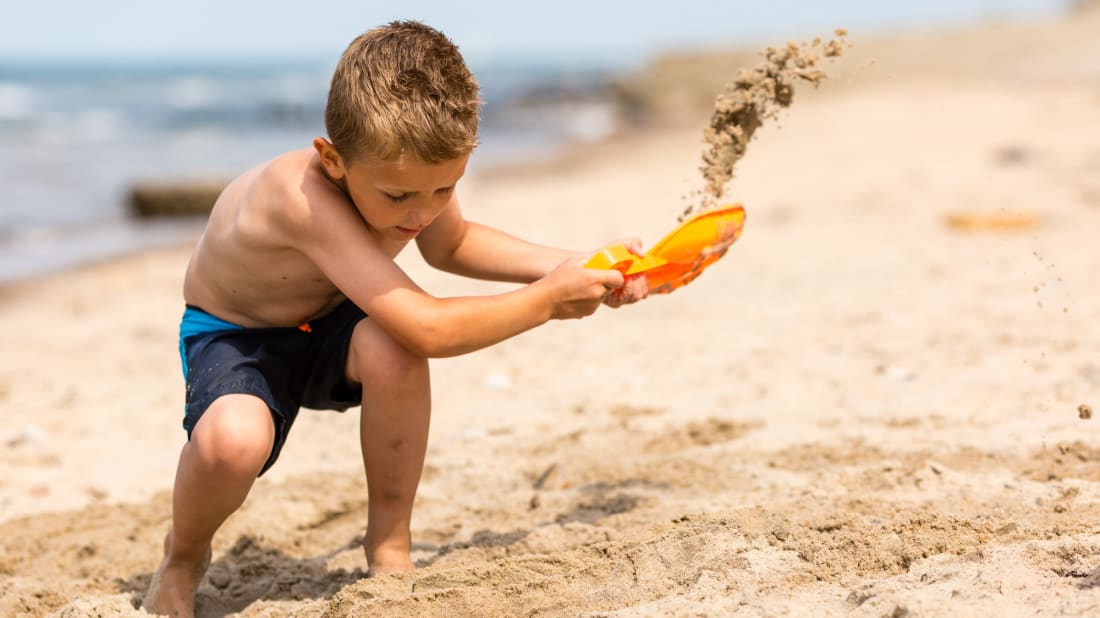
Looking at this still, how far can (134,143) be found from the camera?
1953 centimetres

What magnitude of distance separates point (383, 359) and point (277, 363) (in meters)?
0.31

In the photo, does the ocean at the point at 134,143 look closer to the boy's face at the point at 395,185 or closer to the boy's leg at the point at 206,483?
the boy's face at the point at 395,185

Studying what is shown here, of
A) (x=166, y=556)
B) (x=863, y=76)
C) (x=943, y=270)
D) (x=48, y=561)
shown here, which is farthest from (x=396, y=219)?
(x=863, y=76)

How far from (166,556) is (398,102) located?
1180 millimetres

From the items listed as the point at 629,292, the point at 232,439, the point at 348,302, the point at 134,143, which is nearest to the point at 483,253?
the point at 348,302

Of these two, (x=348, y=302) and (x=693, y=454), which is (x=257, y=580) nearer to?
(x=348, y=302)

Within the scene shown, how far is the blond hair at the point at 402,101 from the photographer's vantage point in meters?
2.19

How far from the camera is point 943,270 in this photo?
506 cm

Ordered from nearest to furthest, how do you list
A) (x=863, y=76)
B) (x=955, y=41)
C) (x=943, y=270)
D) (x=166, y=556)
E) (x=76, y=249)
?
1. (x=166, y=556)
2. (x=943, y=270)
3. (x=76, y=249)
4. (x=863, y=76)
5. (x=955, y=41)

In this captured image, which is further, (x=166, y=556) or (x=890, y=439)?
(x=890, y=439)

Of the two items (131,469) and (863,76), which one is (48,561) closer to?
(131,469)

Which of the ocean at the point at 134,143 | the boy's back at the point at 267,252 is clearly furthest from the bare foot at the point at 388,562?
the ocean at the point at 134,143

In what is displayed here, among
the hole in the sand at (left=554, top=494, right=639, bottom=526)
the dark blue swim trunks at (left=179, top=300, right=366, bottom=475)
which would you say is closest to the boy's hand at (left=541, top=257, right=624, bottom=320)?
the dark blue swim trunks at (left=179, top=300, right=366, bottom=475)

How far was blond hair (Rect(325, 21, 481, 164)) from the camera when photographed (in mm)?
2189
